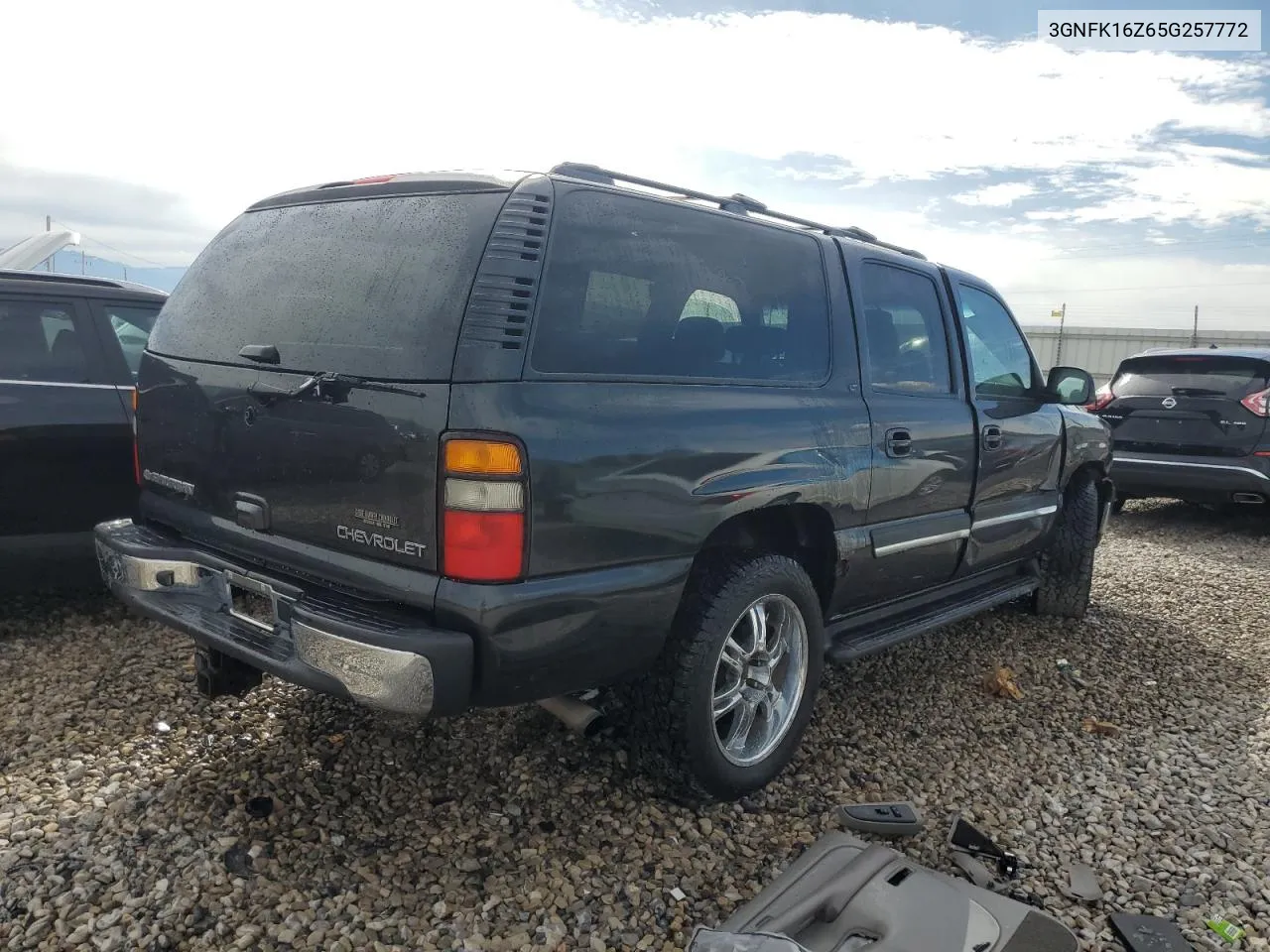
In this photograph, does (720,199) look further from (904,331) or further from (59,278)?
(59,278)

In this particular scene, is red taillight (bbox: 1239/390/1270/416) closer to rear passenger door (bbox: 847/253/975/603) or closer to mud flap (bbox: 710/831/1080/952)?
rear passenger door (bbox: 847/253/975/603)

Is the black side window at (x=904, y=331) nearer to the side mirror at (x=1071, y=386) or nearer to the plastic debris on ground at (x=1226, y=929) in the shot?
the side mirror at (x=1071, y=386)

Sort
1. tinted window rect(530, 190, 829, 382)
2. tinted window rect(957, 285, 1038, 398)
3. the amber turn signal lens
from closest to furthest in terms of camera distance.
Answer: the amber turn signal lens
tinted window rect(530, 190, 829, 382)
tinted window rect(957, 285, 1038, 398)

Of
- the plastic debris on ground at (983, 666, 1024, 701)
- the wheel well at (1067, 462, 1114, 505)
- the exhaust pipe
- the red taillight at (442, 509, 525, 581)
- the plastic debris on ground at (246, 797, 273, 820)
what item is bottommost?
the plastic debris on ground at (983, 666, 1024, 701)

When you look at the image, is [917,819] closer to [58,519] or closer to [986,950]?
[986,950]

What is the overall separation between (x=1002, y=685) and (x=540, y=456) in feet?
9.12

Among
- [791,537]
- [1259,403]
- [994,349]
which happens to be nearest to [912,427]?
[791,537]

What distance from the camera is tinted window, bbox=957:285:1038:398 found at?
164 inches

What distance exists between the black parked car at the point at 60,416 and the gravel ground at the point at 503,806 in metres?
0.50

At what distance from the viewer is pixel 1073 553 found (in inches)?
200

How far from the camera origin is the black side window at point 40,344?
4023mm

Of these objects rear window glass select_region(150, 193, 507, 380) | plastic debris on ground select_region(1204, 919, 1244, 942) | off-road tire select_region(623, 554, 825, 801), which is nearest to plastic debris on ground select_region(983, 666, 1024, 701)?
plastic debris on ground select_region(1204, 919, 1244, 942)

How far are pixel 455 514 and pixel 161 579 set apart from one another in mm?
1167

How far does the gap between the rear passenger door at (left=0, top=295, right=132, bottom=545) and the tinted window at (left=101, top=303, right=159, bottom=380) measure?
0.11 metres
